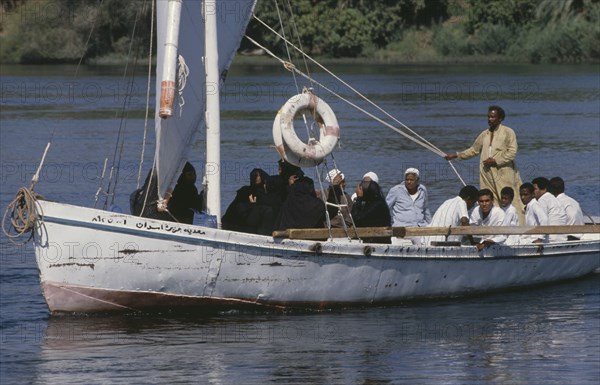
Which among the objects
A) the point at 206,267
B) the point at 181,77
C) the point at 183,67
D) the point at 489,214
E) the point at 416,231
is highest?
the point at 183,67

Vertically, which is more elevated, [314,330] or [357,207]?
[357,207]

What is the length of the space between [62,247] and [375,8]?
7567 cm

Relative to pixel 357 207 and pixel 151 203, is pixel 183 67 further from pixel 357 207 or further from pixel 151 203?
pixel 357 207

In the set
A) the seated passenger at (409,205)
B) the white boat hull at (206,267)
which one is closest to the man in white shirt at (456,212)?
the white boat hull at (206,267)

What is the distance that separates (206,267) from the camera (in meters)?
17.0

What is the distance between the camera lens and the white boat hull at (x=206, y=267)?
16.6 m

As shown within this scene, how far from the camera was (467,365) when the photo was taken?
15438mm

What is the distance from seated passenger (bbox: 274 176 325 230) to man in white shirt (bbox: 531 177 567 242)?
3892 mm

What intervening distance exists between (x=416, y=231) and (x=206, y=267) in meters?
2.75

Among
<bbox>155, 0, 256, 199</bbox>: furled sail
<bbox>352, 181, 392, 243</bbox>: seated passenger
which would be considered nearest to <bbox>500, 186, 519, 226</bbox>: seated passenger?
<bbox>352, 181, 392, 243</bbox>: seated passenger

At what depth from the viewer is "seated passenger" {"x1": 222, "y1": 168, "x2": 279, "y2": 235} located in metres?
18.1

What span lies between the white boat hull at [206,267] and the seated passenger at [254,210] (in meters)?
0.84

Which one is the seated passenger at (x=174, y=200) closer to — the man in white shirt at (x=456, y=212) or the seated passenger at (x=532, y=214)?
the man in white shirt at (x=456, y=212)

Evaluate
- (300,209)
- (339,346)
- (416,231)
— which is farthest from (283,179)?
(339,346)
